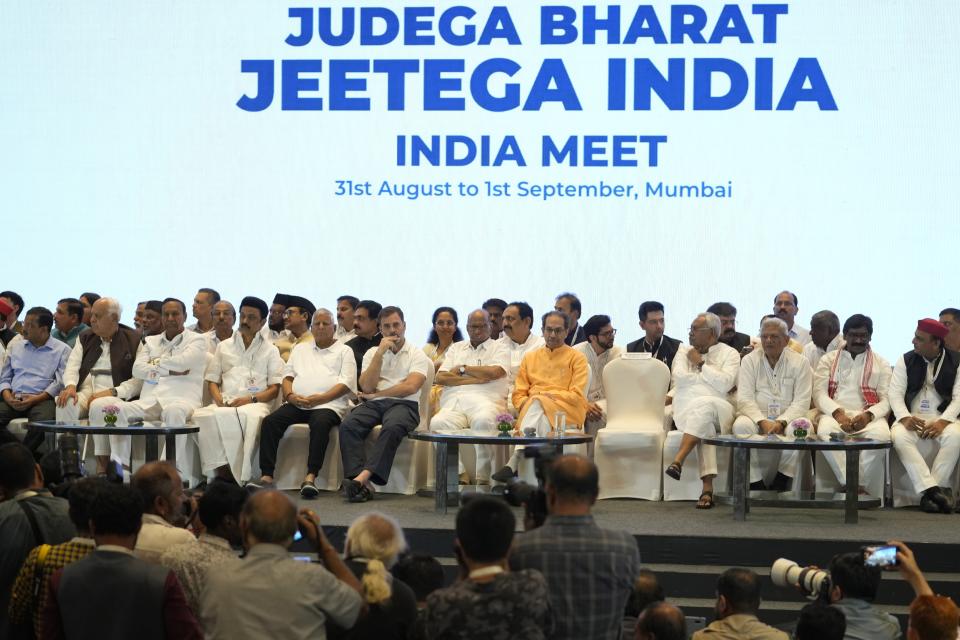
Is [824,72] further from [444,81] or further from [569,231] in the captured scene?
[444,81]

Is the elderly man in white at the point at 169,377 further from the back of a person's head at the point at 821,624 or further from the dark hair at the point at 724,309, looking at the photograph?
the back of a person's head at the point at 821,624

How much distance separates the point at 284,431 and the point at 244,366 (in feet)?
2.02

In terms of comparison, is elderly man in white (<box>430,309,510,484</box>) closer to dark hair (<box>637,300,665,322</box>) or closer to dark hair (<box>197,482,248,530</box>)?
dark hair (<box>637,300,665,322</box>)

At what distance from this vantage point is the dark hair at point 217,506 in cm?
353

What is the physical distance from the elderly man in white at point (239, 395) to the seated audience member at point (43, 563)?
13.7 feet

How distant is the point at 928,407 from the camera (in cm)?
748

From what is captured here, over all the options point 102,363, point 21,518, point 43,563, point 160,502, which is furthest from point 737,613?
point 102,363

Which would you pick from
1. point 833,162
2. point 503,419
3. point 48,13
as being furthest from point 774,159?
point 48,13

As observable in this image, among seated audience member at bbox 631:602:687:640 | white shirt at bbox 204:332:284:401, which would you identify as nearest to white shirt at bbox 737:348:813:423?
white shirt at bbox 204:332:284:401

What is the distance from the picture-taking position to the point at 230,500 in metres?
3.54

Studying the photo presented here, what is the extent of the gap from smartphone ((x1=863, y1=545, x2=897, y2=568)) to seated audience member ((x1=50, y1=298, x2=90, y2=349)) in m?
6.18

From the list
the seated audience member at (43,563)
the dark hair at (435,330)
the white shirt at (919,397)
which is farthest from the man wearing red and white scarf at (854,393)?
the seated audience member at (43,563)

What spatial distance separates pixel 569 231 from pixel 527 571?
619 cm

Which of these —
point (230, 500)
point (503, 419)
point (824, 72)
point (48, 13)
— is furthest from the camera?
point (48, 13)
